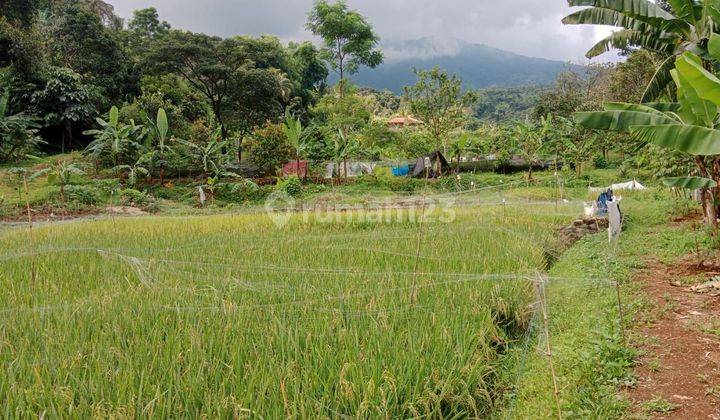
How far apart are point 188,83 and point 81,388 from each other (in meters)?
20.7

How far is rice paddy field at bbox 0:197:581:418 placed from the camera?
76.6 inches

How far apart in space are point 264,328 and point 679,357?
224 centimetres

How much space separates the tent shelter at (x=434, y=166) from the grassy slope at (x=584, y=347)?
12468 mm

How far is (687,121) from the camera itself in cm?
484

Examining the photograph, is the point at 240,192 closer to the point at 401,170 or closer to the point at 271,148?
the point at 271,148

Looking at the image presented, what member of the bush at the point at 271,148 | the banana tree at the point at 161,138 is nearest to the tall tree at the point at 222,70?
the bush at the point at 271,148

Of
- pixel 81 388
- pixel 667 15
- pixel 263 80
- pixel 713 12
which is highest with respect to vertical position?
pixel 263 80

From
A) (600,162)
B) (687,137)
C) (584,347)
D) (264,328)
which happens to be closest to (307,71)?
(600,162)

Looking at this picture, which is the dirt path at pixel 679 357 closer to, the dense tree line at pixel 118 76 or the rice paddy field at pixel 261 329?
the rice paddy field at pixel 261 329

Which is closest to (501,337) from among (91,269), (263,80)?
(91,269)

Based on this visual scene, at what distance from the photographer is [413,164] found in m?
20.5

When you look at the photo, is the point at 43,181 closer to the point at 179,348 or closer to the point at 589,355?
the point at 179,348

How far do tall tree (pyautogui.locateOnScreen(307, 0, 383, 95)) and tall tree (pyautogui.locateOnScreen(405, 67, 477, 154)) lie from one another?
16.7ft

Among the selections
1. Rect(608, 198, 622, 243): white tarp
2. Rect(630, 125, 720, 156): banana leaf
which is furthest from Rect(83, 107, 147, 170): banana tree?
Rect(630, 125, 720, 156): banana leaf
